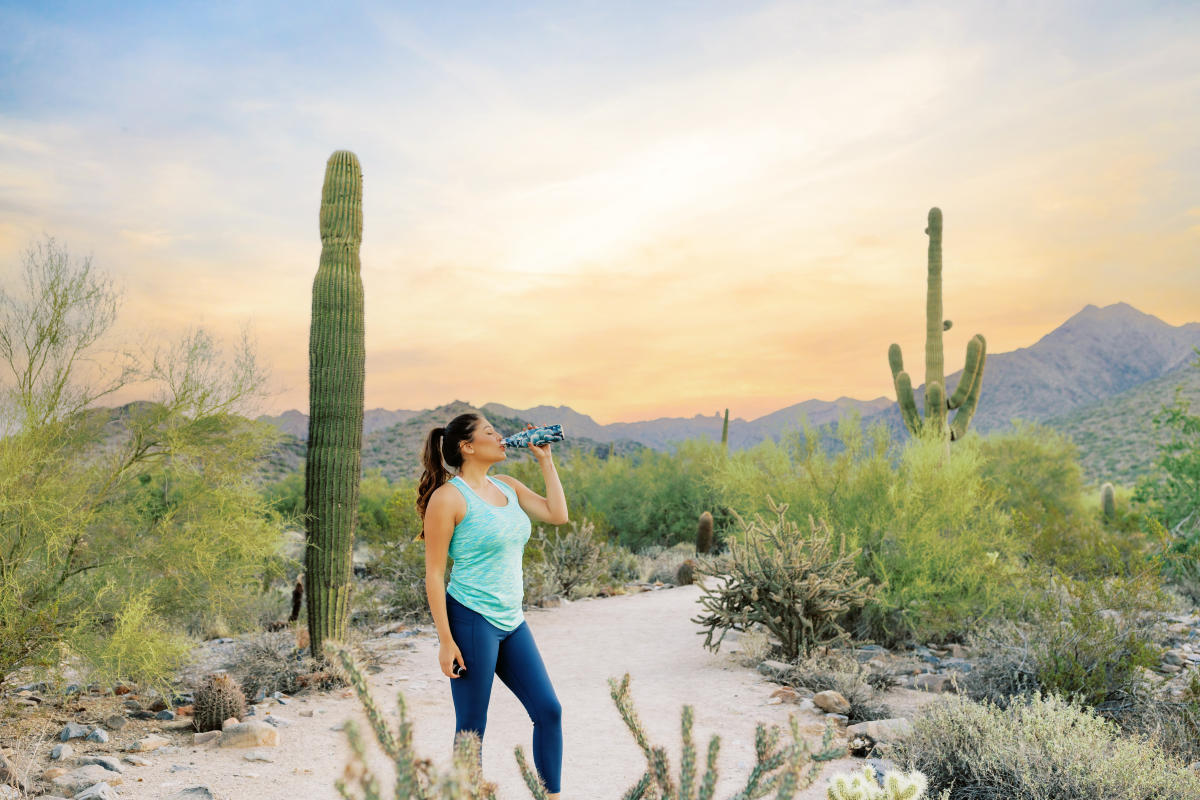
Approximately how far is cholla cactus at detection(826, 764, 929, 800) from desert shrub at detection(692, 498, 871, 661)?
451cm

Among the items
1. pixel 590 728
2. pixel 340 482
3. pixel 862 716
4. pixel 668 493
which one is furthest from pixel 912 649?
pixel 668 493

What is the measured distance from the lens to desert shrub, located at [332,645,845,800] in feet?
6.23

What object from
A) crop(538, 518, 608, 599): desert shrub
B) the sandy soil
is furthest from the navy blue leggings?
crop(538, 518, 608, 599): desert shrub

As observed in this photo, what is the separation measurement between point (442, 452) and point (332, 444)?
4473 mm

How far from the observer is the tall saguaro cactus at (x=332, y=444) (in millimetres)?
8356

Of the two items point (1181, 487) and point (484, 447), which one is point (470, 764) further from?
point (1181, 487)

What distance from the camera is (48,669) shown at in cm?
652

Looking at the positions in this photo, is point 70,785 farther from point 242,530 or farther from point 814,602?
point 814,602

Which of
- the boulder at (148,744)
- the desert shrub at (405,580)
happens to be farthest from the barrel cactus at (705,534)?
the boulder at (148,744)

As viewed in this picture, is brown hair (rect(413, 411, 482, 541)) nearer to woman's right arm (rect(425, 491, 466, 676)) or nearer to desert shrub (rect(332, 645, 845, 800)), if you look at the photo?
woman's right arm (rect(425, 491, 466, 676))

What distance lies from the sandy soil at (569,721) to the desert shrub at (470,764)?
1986 millimetres

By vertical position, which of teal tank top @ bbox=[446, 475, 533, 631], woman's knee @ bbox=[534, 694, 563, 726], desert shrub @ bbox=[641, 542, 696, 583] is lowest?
desert shrub @ bbox=[641, 542, 696, 583]

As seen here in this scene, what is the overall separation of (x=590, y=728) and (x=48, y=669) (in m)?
4.17

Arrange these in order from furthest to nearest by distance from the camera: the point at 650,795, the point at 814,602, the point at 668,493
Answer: the point at 668,493 < the point at 814,602 < the point at 650,795
